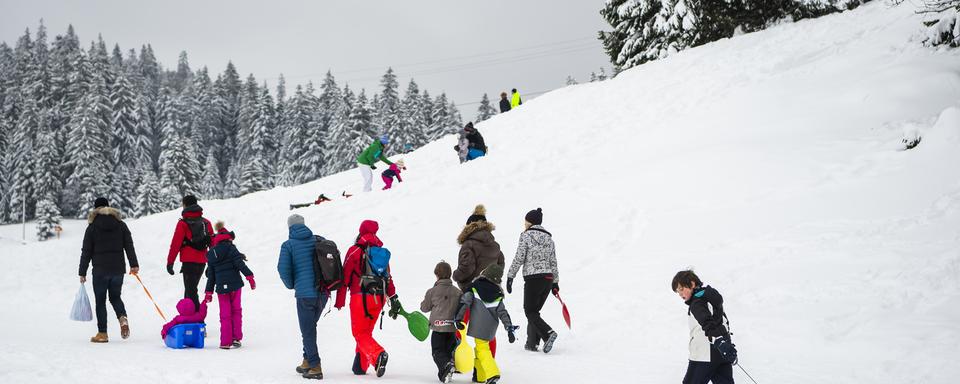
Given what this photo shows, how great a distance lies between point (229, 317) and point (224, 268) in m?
0.63

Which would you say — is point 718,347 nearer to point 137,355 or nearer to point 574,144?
point 137,355

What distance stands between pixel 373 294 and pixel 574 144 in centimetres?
1239

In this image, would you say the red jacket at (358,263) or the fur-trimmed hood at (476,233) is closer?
the red jacket at (358,263)

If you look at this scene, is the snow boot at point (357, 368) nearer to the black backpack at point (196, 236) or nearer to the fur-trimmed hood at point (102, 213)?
the black backpack at point (196, 236)

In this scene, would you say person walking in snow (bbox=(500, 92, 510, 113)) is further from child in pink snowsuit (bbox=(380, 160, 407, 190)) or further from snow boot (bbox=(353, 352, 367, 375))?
snow boot (bbox=(353, 352, 367, 375))

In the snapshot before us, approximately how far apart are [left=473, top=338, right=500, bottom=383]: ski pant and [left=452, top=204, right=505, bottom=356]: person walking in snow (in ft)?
3.86

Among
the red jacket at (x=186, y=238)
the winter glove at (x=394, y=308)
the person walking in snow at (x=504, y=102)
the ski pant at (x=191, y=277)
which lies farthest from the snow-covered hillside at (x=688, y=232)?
the person walking in snow at (x=504, y=102)

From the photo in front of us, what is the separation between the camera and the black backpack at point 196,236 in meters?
9.13

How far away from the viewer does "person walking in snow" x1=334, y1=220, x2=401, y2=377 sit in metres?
6.44

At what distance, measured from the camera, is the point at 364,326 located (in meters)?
6.46

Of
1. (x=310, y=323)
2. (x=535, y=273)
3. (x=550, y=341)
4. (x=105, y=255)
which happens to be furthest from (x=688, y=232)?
(x=105, y=255)

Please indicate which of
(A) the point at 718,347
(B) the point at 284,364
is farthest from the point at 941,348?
(B) the point at 284,364

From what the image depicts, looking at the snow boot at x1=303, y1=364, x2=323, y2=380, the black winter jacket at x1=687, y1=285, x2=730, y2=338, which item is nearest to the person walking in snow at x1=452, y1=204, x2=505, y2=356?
the snow boot at x1=303, y1=364, x2=323, y2=380

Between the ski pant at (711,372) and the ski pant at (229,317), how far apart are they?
569 centimetres
